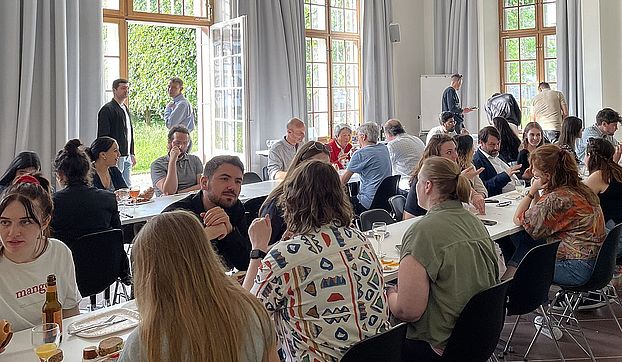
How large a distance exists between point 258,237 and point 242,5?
585 centimetres

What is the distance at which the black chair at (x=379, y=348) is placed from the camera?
2043mm

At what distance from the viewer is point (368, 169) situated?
600cm

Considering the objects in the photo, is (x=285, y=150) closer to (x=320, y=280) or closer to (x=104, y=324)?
(x=104, y=324)

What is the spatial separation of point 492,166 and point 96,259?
3.32m

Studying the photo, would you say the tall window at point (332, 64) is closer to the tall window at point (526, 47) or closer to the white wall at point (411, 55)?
the white wall at point (411, 55)

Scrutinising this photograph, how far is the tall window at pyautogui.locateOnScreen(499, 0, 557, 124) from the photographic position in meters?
10.2

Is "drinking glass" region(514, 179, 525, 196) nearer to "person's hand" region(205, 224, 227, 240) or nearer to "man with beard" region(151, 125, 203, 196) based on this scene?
"man with beard" region(151, 125, 203, 196)

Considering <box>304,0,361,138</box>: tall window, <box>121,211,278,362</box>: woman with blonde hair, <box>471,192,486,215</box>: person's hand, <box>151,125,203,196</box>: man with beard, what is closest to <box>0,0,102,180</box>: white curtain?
<box>151,125,203,196</box>: man with beard

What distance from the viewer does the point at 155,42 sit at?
1125 cm

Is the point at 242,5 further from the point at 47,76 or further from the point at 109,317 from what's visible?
the point at 109,317

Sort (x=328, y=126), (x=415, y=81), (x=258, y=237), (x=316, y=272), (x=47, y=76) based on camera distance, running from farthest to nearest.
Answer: (x=415, y=81) < (x=328, y=126) < (x=47, y=76) < (x=258, y=237) < (x=316, y=272)

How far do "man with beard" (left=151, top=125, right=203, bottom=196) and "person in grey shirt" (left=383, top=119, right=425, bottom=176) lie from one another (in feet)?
6.50

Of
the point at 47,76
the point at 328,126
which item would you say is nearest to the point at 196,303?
the point at 47,76

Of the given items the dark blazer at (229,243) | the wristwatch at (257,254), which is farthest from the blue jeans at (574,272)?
the wristwatch at (257,254)
